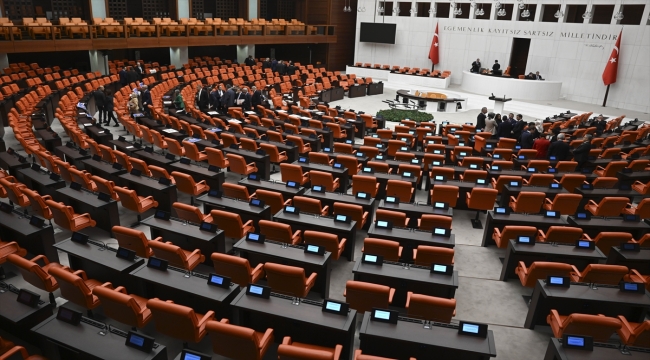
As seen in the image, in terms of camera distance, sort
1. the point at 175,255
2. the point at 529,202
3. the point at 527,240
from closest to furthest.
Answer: the point at 175,255 → the point at 527,240 → the point at 529,202

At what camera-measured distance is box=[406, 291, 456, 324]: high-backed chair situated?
204 inches

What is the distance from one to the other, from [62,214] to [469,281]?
6.67 m

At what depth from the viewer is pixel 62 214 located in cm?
740

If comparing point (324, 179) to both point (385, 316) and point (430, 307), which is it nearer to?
point (430, 307)

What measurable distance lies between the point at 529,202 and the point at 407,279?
174 inches

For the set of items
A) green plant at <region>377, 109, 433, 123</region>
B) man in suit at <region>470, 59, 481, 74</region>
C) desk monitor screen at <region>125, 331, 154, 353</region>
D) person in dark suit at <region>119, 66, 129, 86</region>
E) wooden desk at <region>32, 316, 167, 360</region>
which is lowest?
green plant at <region>377, 109, 433, 123</region>

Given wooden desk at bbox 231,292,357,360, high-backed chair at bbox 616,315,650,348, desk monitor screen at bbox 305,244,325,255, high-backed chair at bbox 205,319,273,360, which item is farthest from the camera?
desk monitor screen at bbox 305,244,325,255

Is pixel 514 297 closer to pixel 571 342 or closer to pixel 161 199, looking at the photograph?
pixel 571 342

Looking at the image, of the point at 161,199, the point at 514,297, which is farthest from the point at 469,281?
the point at 161,199

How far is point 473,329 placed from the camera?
15.7 feet

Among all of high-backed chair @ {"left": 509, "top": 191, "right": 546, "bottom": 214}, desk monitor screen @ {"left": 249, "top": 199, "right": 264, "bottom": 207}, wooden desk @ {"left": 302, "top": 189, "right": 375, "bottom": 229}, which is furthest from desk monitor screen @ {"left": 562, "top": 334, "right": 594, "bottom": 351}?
desk monitor screen @ {"left": 249, "top": 199, "right": 264, "bottom": 207}

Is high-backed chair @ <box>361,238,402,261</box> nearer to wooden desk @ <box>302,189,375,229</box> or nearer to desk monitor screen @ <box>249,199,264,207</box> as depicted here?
wooden desk @ <box>302,189,375,229</box>

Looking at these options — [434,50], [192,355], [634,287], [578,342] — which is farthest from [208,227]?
[434,50]

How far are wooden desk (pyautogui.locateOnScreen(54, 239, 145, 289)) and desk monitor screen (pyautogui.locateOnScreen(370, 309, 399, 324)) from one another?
313 cm
